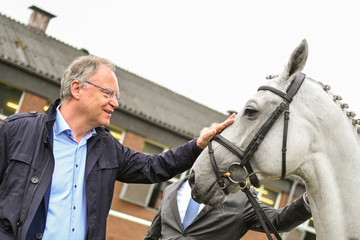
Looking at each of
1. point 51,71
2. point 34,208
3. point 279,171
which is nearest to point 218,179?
point 279,171

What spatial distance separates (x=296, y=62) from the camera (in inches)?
121

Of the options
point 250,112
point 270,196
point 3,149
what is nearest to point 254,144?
point 250,112

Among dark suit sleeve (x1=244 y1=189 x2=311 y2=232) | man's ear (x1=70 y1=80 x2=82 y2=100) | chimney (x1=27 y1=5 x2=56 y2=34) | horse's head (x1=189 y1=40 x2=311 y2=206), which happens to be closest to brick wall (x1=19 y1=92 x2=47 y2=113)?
chimney (x1=27 y1=5 x2=56 y2=34)

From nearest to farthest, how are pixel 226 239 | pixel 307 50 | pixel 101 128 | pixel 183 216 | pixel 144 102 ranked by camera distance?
pixel 307 50 → pixel 101 128 → pixel 226 239 → pixel 183 216 → pixel 144 102

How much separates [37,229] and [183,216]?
6.03ft

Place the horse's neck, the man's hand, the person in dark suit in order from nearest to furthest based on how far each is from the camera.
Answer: the horse's neck
the man's hand
the person in dark suit

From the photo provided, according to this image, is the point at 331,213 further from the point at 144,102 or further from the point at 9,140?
the point at 144,102

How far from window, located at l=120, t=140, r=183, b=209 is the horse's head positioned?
50.0 ft

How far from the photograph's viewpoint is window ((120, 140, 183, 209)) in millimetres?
18078

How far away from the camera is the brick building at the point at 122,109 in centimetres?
1669

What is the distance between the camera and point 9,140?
2.86m

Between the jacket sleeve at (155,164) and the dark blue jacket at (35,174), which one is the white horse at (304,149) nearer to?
the jacket sleeve at (155,164)

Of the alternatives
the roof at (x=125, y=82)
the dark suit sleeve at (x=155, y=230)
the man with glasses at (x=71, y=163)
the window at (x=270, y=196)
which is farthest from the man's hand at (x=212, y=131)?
the window at (x=270, y=196)

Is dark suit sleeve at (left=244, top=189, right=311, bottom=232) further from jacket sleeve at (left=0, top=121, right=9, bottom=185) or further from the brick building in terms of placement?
the brick building
